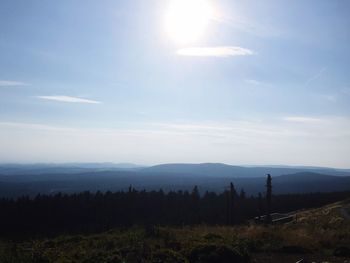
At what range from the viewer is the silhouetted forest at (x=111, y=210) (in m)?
77.8

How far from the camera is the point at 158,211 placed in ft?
293

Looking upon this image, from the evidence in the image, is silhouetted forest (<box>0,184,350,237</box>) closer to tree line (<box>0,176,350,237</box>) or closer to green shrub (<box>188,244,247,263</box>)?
tree line (<box>0,176,350,237</box>)

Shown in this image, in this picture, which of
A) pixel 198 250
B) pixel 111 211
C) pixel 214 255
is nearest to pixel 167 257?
pixel 198 250

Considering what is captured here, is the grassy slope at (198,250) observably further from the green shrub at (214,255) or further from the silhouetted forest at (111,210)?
the silhouetted forest at (111,210)

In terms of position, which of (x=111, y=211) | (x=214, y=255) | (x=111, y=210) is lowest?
(x=111, y=211)

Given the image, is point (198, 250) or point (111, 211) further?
point (111, 211)

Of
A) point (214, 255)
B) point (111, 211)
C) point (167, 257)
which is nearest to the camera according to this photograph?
point (167, 257)

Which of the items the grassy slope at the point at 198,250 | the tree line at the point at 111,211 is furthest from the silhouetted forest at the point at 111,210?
the grassy slope at the point at 198,250

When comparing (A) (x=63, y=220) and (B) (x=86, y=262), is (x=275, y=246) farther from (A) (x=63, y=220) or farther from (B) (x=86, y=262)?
(A) (x=63, y=220)

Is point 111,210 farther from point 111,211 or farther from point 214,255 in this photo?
point 214,255

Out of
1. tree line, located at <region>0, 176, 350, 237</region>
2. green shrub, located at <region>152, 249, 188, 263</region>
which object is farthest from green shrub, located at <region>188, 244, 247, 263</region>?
tree line, located at <region>0, 176, 350, 237</region>

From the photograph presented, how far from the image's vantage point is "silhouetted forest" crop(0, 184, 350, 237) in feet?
255

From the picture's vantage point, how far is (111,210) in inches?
3374

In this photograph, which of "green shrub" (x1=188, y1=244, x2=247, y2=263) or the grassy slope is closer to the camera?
the grassy slope
